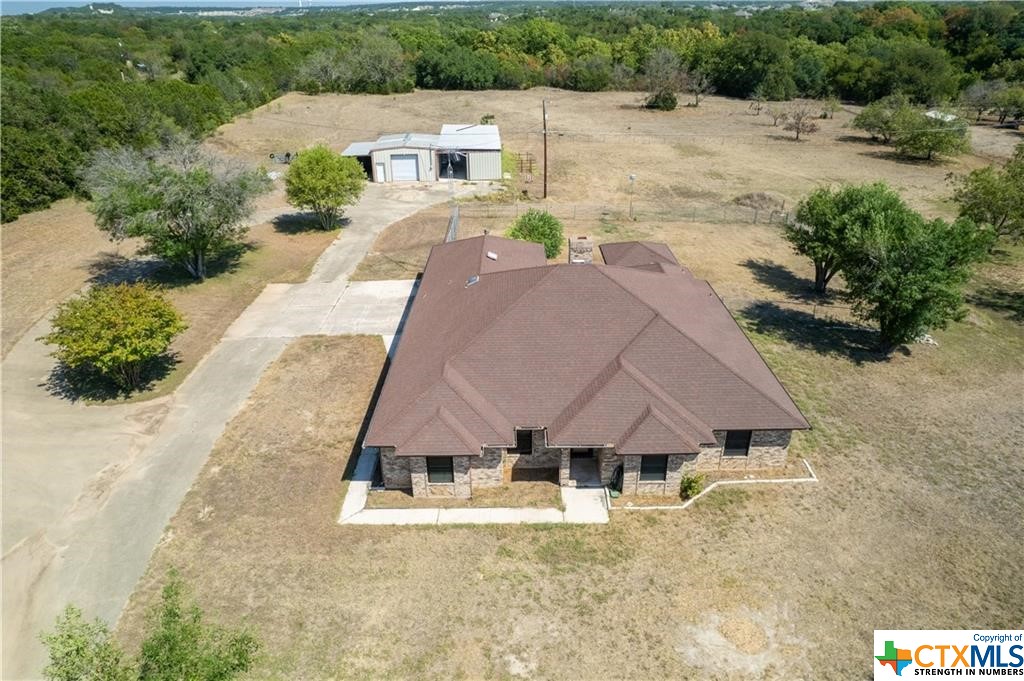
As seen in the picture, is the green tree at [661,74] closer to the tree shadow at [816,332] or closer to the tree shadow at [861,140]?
the tree shadow at [861,140]

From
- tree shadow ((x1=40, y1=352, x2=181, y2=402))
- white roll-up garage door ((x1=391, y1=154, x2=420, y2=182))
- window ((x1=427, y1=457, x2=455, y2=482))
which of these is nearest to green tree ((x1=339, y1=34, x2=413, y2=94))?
white roll-up garage door ((x1=391, y1=154, x2=420, y2=182))

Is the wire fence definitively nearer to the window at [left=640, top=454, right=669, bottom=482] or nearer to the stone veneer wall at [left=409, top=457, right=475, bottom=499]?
the window at [left=640, top=454, right=669, bottom=482]

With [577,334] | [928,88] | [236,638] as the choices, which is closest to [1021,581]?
[577,334]

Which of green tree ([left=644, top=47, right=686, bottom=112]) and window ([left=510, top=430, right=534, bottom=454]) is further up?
green tree ([left=644, top=47, right=686, bottom=112])

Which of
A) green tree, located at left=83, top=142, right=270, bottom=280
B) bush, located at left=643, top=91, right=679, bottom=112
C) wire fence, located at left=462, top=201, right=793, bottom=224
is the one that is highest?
bush, located at left=643, top=91, right=679, bottom=112

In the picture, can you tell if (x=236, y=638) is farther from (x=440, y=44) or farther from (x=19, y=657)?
(x=440, y=44)

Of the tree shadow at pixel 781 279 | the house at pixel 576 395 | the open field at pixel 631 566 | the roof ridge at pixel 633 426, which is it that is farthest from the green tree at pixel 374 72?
the roof ridge at pixel 633 426
